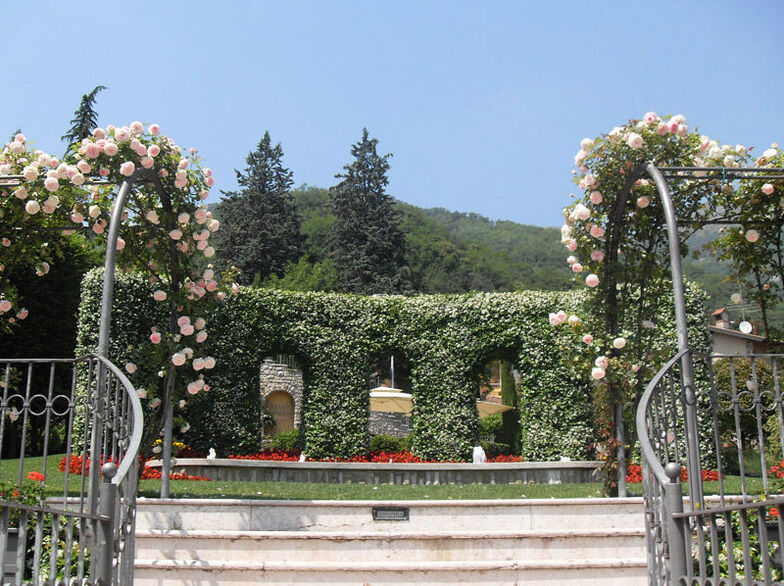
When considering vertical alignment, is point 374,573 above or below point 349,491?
below

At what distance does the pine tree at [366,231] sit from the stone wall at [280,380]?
7.86 metres

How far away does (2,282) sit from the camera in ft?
23.7

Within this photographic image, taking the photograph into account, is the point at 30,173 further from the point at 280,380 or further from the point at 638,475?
the point at 280,380

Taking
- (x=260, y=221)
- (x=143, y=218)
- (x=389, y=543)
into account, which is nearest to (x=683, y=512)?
(x=389, y=543)

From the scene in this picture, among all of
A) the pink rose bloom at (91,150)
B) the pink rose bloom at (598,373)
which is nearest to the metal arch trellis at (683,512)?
the pink rose bloom at (598,373)

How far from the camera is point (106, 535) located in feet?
12.0

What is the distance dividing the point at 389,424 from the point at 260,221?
13.8 metres

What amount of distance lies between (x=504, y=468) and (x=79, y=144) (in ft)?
24.8

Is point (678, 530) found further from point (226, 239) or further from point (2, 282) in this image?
point (226, 239)

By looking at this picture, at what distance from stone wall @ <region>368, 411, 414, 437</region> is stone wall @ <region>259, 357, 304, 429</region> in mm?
2425

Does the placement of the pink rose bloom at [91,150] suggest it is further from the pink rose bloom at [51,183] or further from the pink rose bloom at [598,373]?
the pink rose bloom at [598,373]

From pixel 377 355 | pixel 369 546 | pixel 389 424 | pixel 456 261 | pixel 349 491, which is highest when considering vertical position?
pixel 456 261

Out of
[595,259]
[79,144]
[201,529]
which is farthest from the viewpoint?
[595,259]

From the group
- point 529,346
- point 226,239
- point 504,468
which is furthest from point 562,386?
point 226,239
